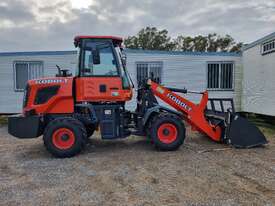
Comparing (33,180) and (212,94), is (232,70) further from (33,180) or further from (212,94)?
(33,180)

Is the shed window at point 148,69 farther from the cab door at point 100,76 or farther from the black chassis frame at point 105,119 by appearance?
the cab door at point 100,76

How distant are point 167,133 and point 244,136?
5.82ft

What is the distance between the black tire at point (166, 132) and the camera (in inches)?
267

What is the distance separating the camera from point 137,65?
40.8 ft

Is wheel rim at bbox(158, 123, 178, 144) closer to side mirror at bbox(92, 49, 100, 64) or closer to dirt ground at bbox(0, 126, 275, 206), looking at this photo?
dirt ground at bbox(0, 126, 275, 206)

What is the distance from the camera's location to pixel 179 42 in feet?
122

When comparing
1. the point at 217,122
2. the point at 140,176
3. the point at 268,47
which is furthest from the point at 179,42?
the point at 140,176

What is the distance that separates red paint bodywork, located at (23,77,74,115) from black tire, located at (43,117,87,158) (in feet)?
1.32

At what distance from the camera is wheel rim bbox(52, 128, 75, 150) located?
636cm

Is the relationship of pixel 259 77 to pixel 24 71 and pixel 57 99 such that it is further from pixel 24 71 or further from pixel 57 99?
pixel 24 71

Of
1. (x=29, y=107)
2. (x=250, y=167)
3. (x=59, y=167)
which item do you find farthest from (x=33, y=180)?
(x=250, y=167)

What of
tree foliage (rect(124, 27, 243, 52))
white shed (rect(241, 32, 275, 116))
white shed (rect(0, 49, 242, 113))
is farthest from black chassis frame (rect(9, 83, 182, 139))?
tree foliage (rect(124, 27, 243, 52))

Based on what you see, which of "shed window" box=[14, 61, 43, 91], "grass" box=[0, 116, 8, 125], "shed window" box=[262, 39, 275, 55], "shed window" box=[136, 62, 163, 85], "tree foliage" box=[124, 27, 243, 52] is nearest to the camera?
"shed window" box=[262, 39, 275, 55]

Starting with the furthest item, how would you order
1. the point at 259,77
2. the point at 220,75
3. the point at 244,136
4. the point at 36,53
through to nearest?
the point at 220,75 → the point at 36,53 → the point at 259,77 → the point at 244,136
